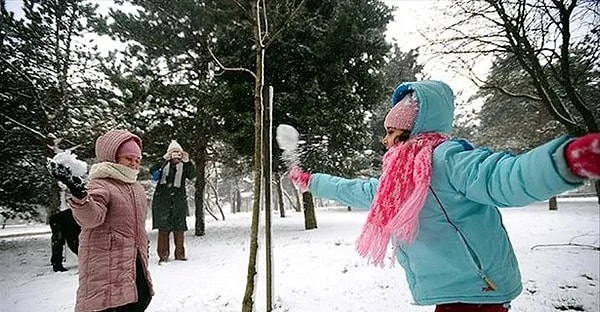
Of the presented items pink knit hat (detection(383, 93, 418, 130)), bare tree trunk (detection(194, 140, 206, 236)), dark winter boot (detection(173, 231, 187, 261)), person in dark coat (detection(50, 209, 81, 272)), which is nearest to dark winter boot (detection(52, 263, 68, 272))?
person in dark coat (detection(50, 209, 81, 272))

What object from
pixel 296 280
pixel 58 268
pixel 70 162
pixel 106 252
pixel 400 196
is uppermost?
pixel 70 162

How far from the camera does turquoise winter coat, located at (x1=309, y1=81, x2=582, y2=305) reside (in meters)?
0.46

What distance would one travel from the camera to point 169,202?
270cm

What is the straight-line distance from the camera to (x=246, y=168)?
5.11 m

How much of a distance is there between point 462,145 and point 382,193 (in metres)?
0.16

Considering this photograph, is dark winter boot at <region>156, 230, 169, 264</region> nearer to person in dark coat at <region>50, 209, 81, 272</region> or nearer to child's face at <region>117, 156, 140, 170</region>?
person in dark coat at <region>50, 209, 81, 272</region>

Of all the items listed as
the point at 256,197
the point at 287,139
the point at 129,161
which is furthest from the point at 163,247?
the point at 287,139

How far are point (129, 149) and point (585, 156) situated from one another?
101 centimetres

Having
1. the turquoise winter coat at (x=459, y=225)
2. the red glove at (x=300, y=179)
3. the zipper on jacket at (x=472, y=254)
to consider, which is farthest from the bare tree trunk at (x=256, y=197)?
the zipper on jacket at (x=472, y=254)

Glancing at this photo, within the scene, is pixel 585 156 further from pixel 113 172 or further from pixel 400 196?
pixel 113 172

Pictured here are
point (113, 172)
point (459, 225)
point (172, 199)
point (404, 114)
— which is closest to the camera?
point (459, 225)

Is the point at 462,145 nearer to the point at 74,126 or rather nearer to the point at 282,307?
the point at 282,307

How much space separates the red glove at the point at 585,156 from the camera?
1.03 feet

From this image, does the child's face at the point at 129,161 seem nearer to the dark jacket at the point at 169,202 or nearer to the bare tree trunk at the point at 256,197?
the bare tree trunk at the point at 256,197
